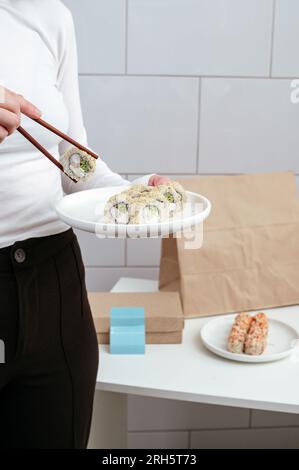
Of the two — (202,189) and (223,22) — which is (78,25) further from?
(202,189)

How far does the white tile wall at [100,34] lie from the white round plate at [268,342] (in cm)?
58

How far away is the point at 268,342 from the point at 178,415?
590 millimetres

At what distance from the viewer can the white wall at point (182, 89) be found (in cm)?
125

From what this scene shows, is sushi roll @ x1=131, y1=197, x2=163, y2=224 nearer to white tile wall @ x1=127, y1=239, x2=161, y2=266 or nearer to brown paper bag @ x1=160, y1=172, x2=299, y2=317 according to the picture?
brown paper bag @ x1=160, y1=172, x2=299, y2=317

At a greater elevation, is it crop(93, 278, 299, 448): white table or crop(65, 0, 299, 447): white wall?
crop(65, 0, 299, 447): white wall

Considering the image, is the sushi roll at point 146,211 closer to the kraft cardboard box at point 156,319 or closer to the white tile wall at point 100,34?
the kraft cardboard box at point 156,319

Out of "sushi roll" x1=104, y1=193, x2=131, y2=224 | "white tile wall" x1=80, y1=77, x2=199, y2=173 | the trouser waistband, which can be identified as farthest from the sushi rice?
"white tile wall" x1=80, y1=77, x2=199, y2=173

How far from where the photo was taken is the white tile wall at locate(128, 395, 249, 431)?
1497mm

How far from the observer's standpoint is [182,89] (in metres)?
1.28

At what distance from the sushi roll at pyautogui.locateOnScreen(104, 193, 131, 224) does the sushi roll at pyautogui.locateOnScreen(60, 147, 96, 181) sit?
51 millimetres

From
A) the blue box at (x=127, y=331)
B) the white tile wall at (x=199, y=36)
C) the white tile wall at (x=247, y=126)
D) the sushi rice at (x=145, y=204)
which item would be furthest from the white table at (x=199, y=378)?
the white tile wall at (x=199, y=36)

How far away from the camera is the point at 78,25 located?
1244mm

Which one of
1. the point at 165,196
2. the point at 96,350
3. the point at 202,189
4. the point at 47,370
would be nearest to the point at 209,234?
the point at 202,189

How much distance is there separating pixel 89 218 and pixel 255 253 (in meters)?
0.38
